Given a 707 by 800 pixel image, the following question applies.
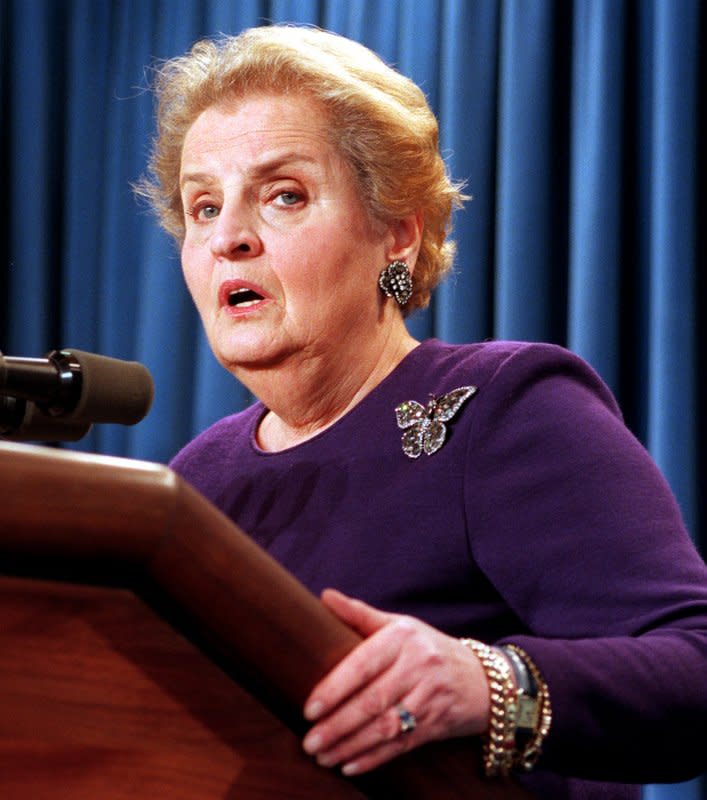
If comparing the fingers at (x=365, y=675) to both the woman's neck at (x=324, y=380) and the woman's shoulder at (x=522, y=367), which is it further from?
the woman's neck at (x=324, y=380)

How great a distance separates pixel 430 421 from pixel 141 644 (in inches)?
27.8

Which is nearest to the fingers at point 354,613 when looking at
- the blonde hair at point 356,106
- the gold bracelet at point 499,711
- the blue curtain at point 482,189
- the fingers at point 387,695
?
the fingers at point 387,695

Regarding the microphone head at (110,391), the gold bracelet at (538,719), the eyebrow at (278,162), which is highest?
the eyebrow at (278,162)

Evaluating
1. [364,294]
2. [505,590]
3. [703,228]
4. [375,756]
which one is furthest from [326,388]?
[703,228]

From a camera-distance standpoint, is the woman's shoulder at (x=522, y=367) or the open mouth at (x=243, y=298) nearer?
the woman's shoulder at (x=522, y=367)

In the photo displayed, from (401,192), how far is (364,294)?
5.8 inches

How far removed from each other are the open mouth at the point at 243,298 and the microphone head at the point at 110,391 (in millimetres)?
511

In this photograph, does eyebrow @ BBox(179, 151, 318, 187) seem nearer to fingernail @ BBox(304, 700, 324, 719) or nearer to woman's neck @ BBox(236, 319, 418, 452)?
woman's neck @ BBox(236, 319, 418, 452)

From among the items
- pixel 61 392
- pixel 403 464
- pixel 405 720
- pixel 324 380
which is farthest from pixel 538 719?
pixel 324 380

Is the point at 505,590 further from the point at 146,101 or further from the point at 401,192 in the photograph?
the point at 146,101

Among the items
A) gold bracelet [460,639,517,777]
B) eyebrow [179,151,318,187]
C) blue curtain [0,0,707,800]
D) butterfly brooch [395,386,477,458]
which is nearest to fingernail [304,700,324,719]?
gold bracelet [460,639,517,777]

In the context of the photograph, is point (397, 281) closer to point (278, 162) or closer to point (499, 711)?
point (278, 162)

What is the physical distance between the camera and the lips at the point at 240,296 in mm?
1433

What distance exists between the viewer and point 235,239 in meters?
1.43
